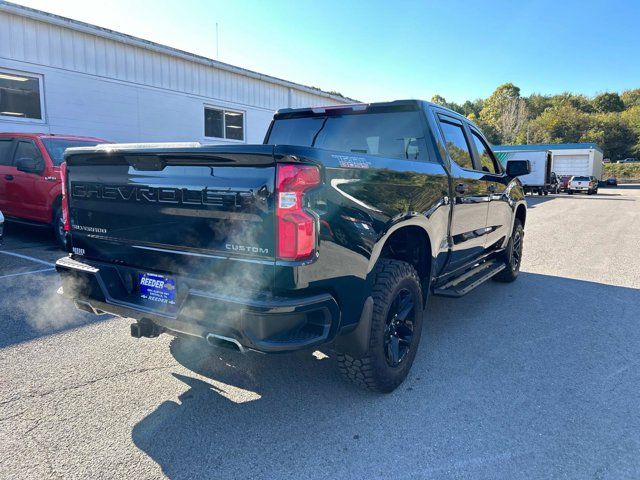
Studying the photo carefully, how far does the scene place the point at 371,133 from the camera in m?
4.08

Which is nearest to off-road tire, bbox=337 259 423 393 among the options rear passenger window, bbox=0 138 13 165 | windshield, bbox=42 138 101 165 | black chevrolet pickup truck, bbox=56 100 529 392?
black chevrolet pickup truck, bbox=56 100 529 392

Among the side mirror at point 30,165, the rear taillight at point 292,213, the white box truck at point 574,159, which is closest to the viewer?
the rear taillight at point 292,213

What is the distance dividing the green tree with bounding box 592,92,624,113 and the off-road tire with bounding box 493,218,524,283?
95.3 m

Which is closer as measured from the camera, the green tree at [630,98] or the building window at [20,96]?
the building window at [20,96]

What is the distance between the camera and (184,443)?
8.19 feet

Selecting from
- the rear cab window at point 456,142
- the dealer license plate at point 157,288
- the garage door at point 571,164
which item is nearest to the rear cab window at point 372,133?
the rear cab window at point 456,142

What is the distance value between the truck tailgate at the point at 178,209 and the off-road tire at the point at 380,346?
2.85ft

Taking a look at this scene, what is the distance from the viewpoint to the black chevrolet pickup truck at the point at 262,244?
2.27 meters

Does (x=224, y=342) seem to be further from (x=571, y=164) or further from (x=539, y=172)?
(x=571, y=164)

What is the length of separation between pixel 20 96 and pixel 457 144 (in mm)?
9175

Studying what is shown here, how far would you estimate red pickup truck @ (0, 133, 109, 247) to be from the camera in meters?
7.03

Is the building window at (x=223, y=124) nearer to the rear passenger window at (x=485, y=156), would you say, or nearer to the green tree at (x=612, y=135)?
the rear passenger window at (x=485, y=156)

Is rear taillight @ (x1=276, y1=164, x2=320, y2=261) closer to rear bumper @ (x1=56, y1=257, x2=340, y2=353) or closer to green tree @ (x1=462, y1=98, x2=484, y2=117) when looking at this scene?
rear bumper @ (x1=56, y1=257, x2=340, y2=353)

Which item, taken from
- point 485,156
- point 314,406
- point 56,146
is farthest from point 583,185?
point 314,406
